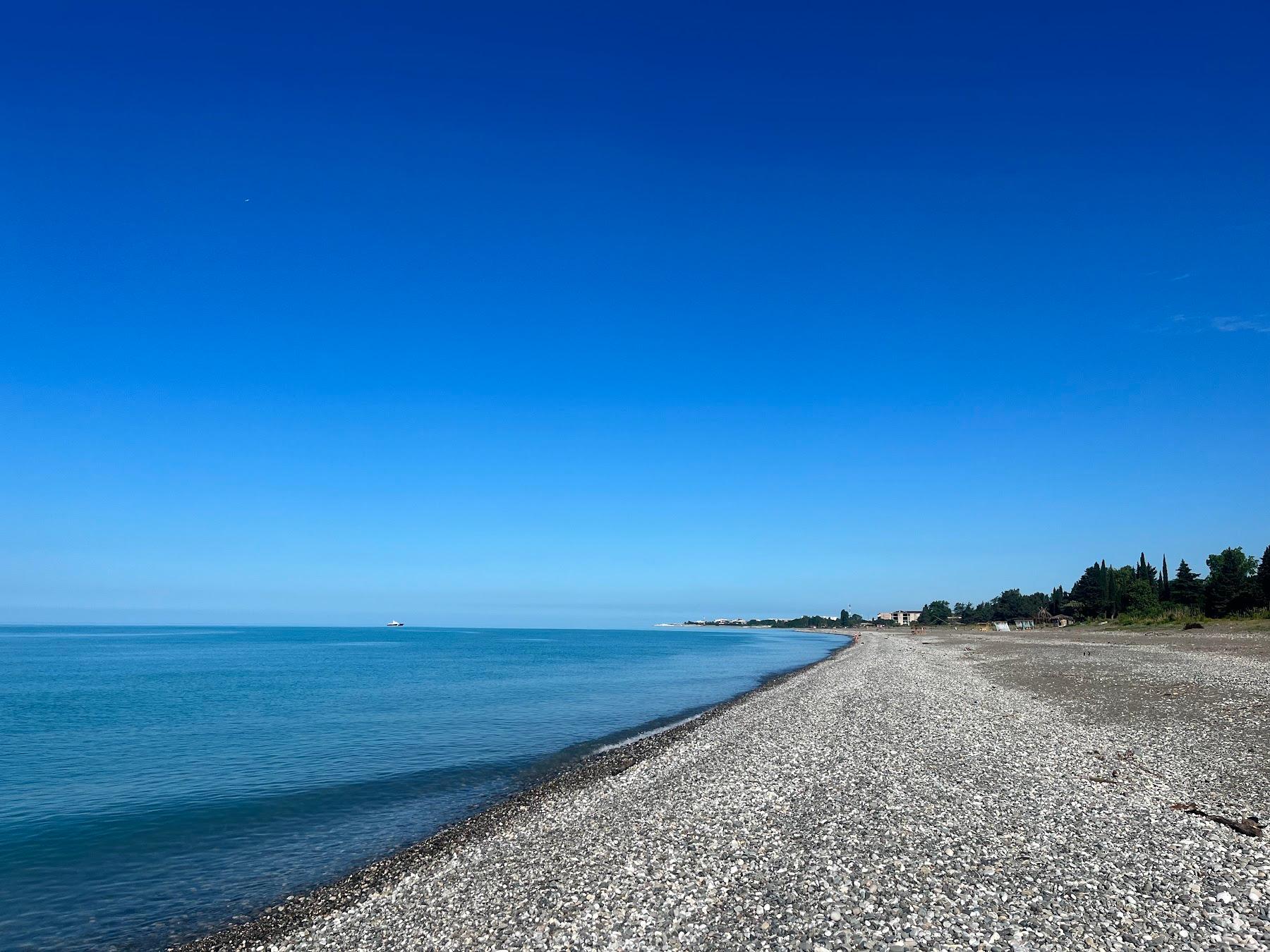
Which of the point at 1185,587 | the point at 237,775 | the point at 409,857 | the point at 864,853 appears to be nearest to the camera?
the point at 864,853

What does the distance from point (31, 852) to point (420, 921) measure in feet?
43.0

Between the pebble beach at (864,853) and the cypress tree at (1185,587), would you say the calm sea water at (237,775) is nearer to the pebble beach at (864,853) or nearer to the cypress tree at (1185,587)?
the pebble beach at (864,853)

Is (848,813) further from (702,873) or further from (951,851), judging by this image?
(702,873)

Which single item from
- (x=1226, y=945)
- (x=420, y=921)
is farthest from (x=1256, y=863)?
(x=420, y=921)

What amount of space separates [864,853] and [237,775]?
23227mm

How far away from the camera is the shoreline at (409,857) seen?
40.3 ft

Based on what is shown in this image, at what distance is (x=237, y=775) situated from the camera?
84.1 ft

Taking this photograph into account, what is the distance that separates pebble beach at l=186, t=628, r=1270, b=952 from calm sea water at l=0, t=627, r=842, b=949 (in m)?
2.67

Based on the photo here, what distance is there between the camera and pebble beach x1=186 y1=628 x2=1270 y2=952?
32.8 feet

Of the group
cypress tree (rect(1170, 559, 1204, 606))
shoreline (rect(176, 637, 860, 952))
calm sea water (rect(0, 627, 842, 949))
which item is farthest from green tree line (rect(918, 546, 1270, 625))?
shoreline (rect(176, 637, 860, 952))

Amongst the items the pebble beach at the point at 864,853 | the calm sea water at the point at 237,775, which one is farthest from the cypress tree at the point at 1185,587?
the pebble beach at the point at 864,853

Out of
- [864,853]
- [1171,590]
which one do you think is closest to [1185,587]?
[1171,590]

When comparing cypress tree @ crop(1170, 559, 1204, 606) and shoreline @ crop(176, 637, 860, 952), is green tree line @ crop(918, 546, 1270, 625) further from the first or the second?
shoreline @ crop(176, 637, 860, 952)

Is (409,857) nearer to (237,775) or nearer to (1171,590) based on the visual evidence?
(237,775)
